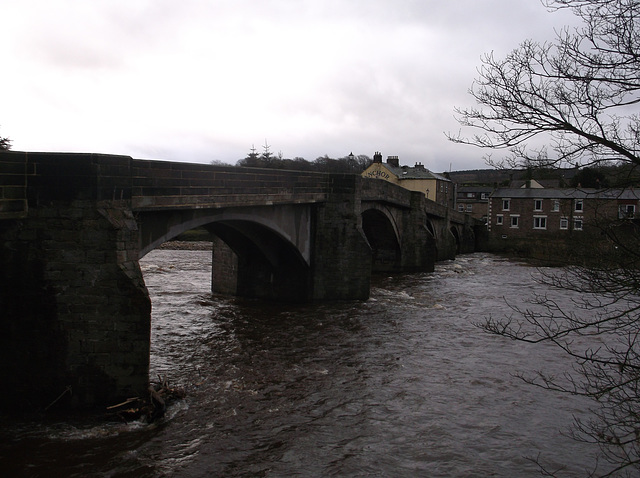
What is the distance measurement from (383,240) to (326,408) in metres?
21.4

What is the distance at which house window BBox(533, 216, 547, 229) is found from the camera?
165ft

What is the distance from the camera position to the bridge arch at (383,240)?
1165 inches

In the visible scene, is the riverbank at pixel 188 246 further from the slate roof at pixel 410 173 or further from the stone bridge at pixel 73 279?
the stone bridge at pixel 73 279

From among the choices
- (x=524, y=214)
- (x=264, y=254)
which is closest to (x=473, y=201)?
(x=524, y=214)

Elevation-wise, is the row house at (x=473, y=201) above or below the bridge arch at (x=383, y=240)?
above

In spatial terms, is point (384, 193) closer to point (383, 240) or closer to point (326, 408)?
point (383, 240)

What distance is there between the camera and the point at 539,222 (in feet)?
166

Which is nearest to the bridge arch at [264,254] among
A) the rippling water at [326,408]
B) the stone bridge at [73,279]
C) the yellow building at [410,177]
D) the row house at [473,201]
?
the rippling water at [326,408]

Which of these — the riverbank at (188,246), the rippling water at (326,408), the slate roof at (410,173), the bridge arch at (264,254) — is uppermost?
the slate roof at (410,173)

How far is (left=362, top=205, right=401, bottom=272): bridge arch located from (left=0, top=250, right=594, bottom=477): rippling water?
1180 centimetres

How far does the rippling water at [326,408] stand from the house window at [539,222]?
117 feet

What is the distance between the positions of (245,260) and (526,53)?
14873 mm

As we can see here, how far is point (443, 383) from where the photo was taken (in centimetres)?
1164

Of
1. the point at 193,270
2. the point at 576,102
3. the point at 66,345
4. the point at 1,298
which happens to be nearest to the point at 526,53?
the point at 576,102
